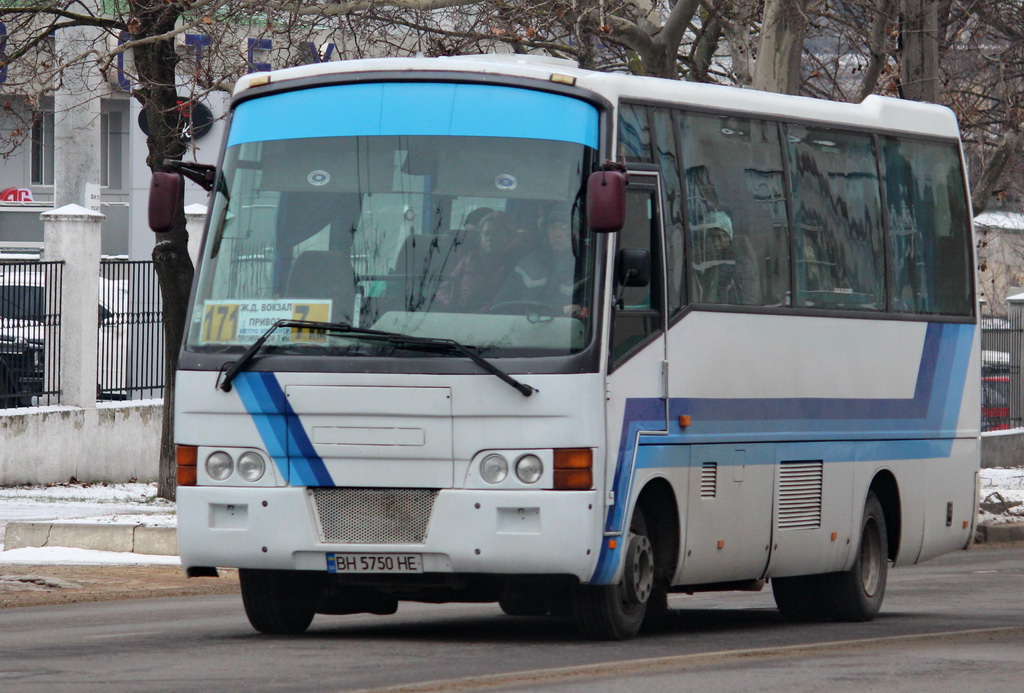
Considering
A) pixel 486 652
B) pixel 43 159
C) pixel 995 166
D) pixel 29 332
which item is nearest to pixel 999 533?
pixel 995 166

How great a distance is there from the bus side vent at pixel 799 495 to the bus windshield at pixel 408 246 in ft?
8.61

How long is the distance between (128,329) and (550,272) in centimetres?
1537

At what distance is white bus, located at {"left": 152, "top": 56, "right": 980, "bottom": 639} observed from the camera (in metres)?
9.73

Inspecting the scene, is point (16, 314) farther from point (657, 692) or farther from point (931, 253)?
point (657, 692)

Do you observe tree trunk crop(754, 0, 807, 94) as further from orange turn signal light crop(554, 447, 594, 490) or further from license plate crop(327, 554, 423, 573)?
license plate crop(327, 554, 423, 573)

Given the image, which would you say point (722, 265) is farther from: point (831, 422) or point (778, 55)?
point (778, 55)

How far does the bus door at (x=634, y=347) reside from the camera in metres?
10.0

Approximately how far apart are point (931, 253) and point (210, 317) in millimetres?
5719

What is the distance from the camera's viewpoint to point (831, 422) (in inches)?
490

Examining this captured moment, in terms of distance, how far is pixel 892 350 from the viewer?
13.1 m

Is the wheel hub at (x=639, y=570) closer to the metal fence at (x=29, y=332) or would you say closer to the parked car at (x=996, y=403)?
the metal fence at (x=29, y=332)

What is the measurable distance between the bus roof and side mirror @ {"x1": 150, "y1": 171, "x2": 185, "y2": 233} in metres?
0.68

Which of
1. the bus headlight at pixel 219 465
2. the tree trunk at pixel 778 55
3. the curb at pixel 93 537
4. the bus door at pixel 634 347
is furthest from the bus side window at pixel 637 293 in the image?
the tree trunk at pixel 778 55

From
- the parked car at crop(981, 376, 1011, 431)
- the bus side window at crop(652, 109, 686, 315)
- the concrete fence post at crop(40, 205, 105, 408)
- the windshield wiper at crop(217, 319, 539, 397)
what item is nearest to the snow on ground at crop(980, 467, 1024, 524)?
the parked car at crop(981, 376, 1011, 431)
